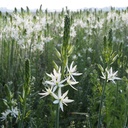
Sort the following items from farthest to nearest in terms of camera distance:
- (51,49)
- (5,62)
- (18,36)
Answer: (51,49)
(5,62)
(18,36)

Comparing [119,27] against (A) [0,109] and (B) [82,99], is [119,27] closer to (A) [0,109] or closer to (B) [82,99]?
(B) [82,99]

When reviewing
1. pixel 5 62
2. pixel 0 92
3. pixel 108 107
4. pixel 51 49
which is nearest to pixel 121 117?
pixel 108 107

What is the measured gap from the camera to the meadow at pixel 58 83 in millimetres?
2102

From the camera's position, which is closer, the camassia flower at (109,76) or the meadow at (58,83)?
the meadow at (58,83)

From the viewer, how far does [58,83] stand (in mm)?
2004

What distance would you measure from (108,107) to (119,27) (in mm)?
6325

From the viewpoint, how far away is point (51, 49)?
22.4ft

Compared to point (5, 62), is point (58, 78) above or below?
below

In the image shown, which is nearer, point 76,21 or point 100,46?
point 100,46

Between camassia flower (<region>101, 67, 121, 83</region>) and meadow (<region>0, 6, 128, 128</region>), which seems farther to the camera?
camassia flower (<region>101, 67, 121, 83</region>)

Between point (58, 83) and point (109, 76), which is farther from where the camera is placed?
point (109, 76)

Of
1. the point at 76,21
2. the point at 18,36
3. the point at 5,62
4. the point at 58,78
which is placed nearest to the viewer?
the point at 58,78

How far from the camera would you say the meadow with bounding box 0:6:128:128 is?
6.89 feet

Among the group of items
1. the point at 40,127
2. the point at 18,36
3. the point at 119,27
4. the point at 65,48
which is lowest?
the point at 40,127
